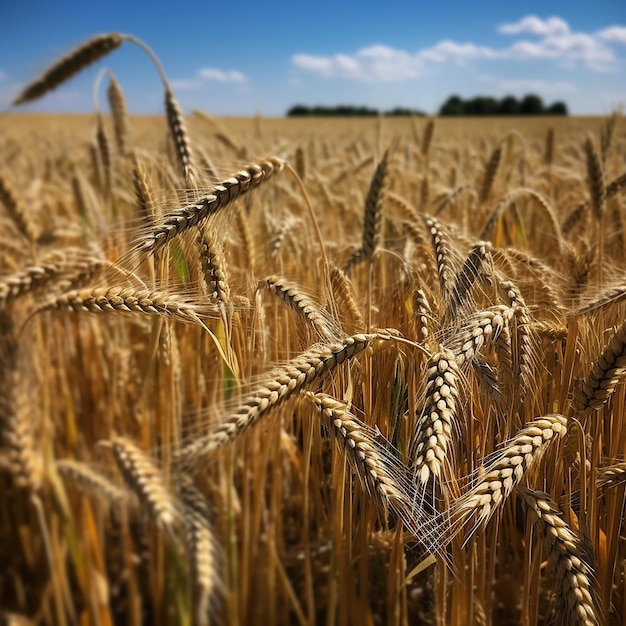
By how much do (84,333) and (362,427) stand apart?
1.92 meters

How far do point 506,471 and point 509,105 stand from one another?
75017 mm

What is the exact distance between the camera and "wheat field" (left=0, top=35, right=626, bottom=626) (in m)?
0.98

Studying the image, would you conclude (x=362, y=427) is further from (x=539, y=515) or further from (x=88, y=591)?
(x=88, y=591)

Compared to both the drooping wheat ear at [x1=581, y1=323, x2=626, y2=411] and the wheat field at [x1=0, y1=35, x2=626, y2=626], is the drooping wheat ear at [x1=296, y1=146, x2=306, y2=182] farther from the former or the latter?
the drooping wheat ear at [x1=581, y1=323, x2=626, y2=411]

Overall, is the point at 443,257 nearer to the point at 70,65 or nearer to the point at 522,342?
the point at 522,342

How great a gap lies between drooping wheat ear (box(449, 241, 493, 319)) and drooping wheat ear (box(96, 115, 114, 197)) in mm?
2479

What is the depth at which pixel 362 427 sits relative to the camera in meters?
1.05

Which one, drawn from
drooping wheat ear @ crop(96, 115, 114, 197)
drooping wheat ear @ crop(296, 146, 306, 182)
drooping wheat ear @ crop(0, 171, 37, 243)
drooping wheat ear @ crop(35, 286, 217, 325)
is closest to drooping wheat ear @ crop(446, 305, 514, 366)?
drooping wheat ear @ crop(35, 286, 217, 325)

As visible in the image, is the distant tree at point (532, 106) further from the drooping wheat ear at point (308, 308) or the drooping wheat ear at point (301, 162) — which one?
the drooping wheat ear at point (308, 308)

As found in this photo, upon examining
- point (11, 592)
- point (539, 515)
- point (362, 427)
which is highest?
point (362, 427)

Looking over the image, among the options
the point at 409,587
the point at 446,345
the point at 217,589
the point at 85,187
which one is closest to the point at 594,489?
the point at 446,345

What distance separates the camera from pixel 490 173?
2867 millimetres

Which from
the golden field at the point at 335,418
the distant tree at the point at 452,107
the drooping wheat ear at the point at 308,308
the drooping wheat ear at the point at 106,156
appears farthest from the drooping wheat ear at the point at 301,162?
the distant tree at the point at 452,107

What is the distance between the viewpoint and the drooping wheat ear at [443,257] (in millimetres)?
1144
